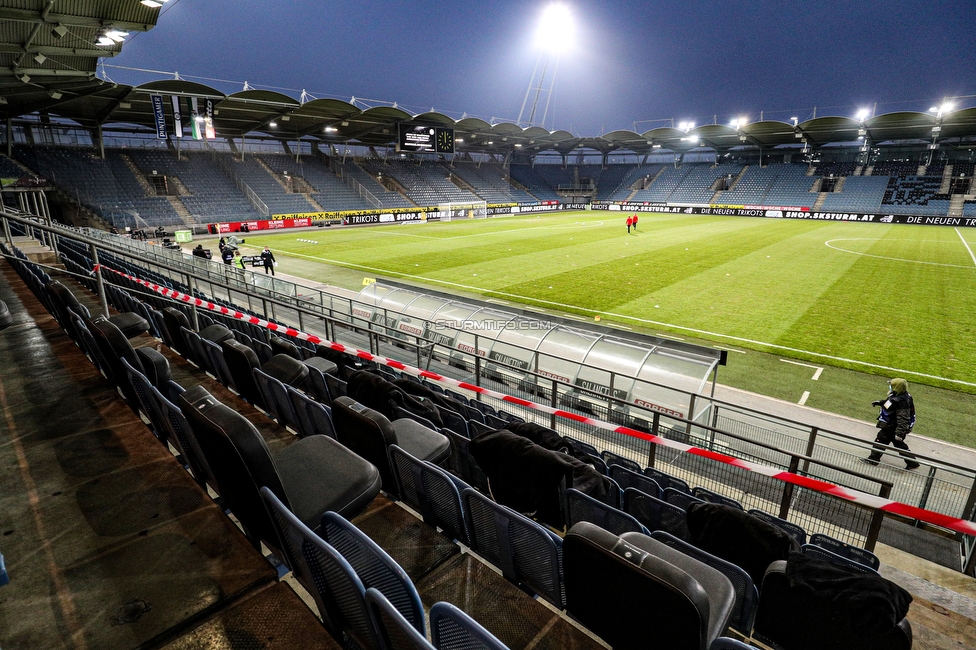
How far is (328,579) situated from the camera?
2322 mm

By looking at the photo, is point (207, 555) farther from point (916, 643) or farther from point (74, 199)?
point (74, 199)

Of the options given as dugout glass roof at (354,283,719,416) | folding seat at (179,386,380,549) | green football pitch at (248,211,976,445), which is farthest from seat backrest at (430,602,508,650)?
green football pitch at (248,211,976,445)

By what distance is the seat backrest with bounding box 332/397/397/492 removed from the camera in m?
3.83

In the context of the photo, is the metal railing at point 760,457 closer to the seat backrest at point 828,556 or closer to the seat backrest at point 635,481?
the seat backrest at point 635,481

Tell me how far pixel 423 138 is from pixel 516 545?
53152 mm

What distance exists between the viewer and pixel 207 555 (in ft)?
10.1

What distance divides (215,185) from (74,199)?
13.0m

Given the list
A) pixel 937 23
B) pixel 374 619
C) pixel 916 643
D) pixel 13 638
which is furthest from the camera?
pixel 937 23

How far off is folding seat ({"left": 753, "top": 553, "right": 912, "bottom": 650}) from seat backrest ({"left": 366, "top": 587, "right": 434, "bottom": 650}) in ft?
8.01

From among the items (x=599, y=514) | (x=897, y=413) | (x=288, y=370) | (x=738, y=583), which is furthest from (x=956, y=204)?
(x=288, y=370)

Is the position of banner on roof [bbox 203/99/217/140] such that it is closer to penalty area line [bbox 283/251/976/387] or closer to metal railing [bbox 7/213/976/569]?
penalty area line [bbox 283/251/976/387]

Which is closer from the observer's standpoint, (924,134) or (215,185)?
(215,185)

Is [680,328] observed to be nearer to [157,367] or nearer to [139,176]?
[157,367]

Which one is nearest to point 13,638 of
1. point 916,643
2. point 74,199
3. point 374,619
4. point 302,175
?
point 374,619
